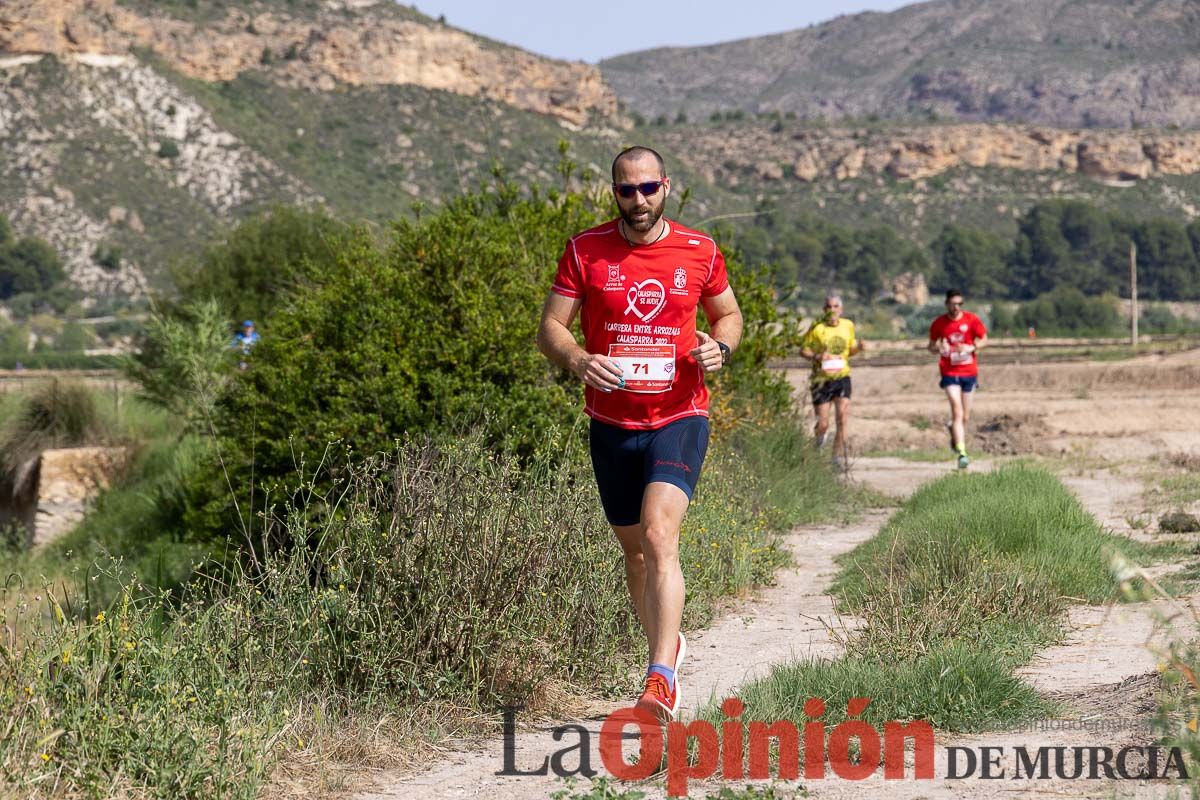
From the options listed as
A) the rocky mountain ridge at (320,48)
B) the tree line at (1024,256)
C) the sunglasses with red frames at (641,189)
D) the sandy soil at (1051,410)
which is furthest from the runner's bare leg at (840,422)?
the rocky mountain ridge at (320,48)

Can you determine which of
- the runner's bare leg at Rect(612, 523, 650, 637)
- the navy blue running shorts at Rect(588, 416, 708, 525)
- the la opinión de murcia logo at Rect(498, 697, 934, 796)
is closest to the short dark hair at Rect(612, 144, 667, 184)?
the navy blue running shorts at Rect(588, 416, 708, 525)

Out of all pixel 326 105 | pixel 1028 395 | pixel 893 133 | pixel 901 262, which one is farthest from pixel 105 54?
pixel 1028 395

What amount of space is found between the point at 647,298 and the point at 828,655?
6.69 ft

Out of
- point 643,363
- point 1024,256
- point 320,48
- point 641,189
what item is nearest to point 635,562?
point 643,363

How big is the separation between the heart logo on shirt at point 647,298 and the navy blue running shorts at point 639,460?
0.40 metres

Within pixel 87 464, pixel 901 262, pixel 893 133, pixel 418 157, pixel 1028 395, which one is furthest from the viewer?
pixel 893 133

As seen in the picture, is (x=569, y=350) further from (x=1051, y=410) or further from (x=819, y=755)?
(x=1051, y=410)

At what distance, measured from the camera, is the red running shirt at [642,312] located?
516 centimetres

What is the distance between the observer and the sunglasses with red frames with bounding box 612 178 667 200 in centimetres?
513

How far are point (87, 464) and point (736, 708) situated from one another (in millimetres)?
15083

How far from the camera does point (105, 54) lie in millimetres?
104000

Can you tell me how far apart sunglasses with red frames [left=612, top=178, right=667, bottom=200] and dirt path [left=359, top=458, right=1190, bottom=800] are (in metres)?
1.71

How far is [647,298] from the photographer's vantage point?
17.0 feet

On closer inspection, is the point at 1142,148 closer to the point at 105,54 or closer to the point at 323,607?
the point at 105,54
